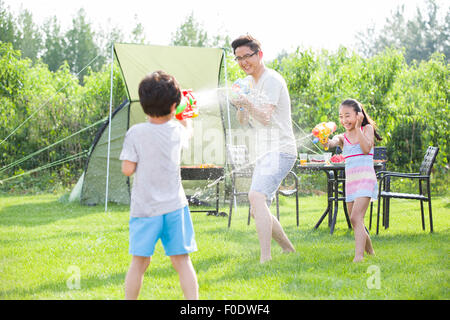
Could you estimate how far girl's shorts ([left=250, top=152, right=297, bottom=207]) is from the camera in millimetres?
3180

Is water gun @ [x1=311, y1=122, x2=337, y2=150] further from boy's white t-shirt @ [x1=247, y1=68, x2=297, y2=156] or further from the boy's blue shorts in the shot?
the boy's blue shorts

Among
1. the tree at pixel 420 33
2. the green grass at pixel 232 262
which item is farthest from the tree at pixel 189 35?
the green grass at pixel 232 262

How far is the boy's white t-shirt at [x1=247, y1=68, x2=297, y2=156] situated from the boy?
1113 mm

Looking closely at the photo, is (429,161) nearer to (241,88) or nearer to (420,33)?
(241,88)

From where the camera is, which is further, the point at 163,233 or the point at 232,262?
the point at 232,262

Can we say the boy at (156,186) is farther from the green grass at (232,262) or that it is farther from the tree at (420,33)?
the tree at (420,33)

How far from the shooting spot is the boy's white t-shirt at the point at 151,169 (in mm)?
2117

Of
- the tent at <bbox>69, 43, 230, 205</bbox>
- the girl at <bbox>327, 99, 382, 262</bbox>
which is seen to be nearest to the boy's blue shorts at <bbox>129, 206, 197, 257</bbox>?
the girl at <bbox>327, 99, 382, 262</bbox>

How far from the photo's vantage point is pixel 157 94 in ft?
6.94

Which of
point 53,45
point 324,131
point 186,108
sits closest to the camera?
point 186,108

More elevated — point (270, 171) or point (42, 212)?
point (270, 171)

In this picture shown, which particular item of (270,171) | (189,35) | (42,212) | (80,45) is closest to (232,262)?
(270,171)

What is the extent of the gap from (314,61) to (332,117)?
3.97 feet

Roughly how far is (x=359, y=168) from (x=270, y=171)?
2.57 feet
